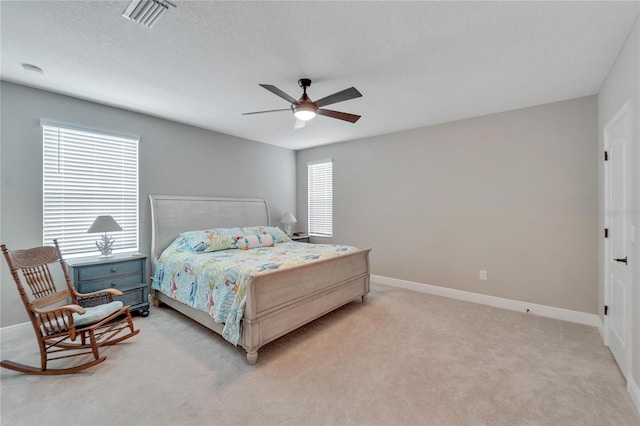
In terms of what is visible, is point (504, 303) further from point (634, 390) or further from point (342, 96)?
point (342, 96)

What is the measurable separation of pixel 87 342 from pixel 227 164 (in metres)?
3.14

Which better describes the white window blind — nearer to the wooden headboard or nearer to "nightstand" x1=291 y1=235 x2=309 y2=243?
the wooden headboard

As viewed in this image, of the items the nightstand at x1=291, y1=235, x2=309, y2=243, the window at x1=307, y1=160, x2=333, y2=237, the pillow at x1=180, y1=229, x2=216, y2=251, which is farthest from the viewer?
the window at x1=307, y1=160, x2=333, y2=237

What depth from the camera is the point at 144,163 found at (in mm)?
3904

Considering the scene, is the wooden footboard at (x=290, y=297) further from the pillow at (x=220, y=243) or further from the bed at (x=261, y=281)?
the pillow at (x=220, y=243)

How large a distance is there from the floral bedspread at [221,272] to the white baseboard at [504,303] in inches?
60.2

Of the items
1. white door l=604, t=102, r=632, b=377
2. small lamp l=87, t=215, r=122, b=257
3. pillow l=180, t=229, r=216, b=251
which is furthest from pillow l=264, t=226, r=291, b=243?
white door l=604, t=102, r=632, b=377

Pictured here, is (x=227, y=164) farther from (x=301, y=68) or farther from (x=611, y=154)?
(x=611, y=154)

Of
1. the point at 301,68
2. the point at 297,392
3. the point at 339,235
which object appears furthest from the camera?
the point at 339,235

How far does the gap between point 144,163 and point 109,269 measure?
1553 millimetres

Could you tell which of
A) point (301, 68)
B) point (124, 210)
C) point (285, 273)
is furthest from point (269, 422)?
point (124, 210)

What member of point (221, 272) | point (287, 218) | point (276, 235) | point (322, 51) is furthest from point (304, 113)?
point (287, 218)

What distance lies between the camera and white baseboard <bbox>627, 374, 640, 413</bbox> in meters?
1.84

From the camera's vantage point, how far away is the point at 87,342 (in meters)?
2.76
